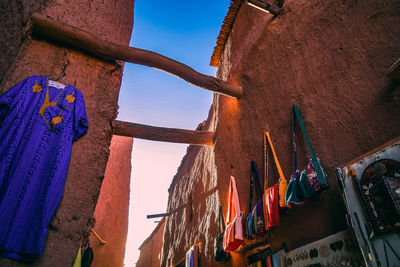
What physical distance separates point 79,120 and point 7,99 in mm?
583

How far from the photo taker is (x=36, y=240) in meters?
1.66

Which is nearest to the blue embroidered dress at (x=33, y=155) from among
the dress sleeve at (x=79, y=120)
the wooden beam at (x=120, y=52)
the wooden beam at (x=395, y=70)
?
the dress sleeve at (x=79, y=120)

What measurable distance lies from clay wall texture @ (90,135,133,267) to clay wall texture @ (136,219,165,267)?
79.8 inches

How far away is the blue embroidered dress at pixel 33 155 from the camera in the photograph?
5.33 feet

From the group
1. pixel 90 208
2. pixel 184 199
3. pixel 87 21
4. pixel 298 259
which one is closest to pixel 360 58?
pixel 298 259

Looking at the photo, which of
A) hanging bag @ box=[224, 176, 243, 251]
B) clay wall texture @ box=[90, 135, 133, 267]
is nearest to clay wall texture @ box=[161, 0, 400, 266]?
hanging bag @ box=[224, 176, 243, 251]

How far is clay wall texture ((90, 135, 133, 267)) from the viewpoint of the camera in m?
8.54

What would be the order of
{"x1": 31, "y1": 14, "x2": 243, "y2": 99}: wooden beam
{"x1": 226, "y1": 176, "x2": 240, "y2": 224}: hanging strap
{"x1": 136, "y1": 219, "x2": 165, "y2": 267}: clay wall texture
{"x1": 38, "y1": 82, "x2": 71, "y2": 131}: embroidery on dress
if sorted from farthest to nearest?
1. {"x1": 136, "y1": 219, "x2": 165, "y2": 267}: clay wall texture
2. {"x1": 226, "y1": 176, "x2": 240, "y2": 224}: hanging strap
3. {"x1": 31, "y1": 14, "x2": 243, "y2": 99}: wooden beam
4. {"x1": 38, "y1": 82, "x2": 71, "y2": 131}: embroidery on dress

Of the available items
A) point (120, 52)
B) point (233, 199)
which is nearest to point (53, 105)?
point (120, 52)

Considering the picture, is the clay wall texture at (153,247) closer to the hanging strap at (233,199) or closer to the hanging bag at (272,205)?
the hanging strap at (233,199)

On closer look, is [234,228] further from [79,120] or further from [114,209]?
[114,209]

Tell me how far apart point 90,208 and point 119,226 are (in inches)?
341

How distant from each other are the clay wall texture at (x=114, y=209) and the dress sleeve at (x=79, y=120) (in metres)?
7.16

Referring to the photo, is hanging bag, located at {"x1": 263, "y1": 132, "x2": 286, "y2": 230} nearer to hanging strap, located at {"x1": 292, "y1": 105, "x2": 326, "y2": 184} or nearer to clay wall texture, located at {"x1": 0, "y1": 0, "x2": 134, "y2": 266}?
hanging strap, located at {"x1": 292, "y1": 105, "x2": 326, "y2": 184}
